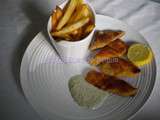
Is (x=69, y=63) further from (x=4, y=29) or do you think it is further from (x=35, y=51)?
(x=4, y=29)

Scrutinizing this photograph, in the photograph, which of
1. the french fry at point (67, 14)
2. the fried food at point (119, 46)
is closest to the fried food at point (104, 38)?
the fried food at point (119, 46)

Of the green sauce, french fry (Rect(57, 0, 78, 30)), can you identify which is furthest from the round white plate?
french fry (Rect(57, 0, 78, 30))

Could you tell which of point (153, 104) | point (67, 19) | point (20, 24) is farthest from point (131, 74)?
point (20, 24)

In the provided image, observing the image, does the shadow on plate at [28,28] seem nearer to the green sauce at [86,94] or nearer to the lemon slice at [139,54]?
the green sauce at [86,94]

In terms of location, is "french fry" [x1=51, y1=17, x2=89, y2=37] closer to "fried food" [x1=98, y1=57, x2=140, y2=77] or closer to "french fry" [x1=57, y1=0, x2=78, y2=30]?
"french fry" [x1=57, y1=0, x2=78, y2=30]

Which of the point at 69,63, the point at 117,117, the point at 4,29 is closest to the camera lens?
the point at 117,117

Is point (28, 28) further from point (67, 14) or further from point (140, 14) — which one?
point (140, 14)
